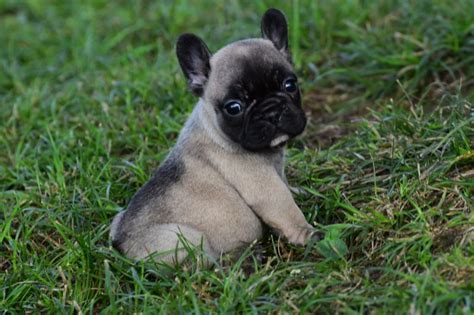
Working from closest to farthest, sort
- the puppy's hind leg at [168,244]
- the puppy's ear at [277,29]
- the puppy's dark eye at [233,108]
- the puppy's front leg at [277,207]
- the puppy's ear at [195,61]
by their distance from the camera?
the puppy's hind leg at [168,244] < the puppy's dark eye at [233,108] < the puppy's front leg at [277,207] < the puppy's ear at [195,61] < the puppy's ear at [277,29]

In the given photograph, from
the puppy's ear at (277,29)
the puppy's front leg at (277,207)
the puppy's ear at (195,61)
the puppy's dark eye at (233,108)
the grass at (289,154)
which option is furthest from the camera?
the puppy's ear at (277,29)

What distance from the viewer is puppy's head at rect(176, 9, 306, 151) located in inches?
250

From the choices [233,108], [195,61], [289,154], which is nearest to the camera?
[233,108]

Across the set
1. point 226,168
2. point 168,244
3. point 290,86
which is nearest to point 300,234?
point 226,168

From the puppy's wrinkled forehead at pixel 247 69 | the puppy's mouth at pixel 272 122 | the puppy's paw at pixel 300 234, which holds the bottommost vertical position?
the puppy's paw at pixel 300 234

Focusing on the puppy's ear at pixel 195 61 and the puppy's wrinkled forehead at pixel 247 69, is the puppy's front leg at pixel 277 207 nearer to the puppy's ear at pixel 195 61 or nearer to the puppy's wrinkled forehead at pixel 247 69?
the puppy's wrinkled forehead at pixel 247 69

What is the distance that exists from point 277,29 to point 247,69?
75 centimetres

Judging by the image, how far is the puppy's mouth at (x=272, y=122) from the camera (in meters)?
6.32

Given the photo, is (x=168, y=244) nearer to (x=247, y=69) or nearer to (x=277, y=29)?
(x=247, y=69)

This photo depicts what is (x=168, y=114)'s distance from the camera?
920 centimetres

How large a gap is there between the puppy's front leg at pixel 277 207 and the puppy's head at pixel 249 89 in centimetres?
30

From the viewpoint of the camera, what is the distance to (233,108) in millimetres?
6488

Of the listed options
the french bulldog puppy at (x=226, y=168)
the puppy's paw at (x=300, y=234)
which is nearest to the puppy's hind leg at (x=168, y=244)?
the french bulldog puppy at (x=226, y=168)

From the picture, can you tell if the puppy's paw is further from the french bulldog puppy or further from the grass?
the grass
